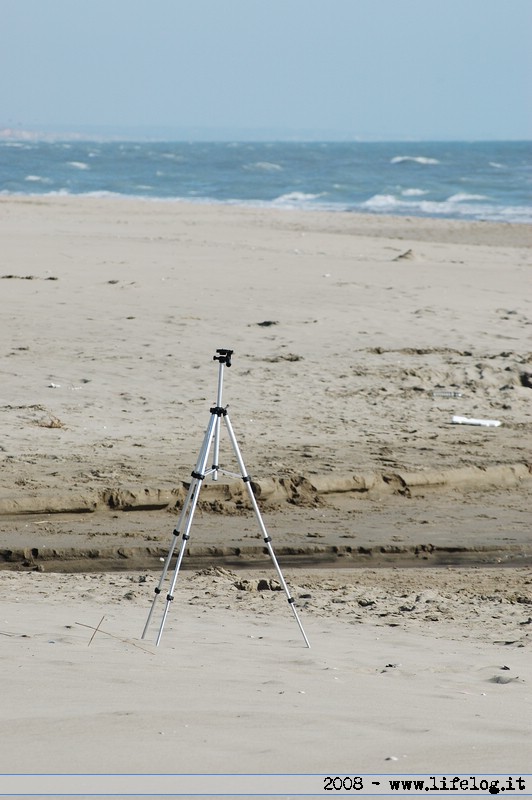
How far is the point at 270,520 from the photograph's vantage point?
24.8ft

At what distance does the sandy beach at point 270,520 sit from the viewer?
3.82 m

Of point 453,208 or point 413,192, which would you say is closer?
point 453,208

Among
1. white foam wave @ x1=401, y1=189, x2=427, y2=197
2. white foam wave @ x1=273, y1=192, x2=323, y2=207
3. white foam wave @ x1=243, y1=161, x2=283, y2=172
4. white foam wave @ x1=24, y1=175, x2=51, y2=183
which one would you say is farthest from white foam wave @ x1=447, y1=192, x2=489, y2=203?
white foam wave @ x1=24, y1=175, x2=51, y2=183

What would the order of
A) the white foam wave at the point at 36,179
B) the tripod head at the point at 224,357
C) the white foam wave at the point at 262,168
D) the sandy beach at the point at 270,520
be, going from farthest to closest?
the white foam wave at the point at 262,168 → the white foam wave at the point at 36,179 → the tripod head at the point at 224,357 → the sandy beach at the point at 270,520

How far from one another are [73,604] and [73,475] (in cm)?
223

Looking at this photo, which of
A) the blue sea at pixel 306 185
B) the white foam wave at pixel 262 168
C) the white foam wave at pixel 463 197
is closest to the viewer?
the blue sea at pixel 306 185

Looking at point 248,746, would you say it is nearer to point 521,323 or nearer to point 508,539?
point 508,539

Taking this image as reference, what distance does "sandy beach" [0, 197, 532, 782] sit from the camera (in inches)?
150

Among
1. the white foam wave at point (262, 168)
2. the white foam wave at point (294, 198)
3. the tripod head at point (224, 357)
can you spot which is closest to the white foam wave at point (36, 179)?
the white foam wave at point (294, 198)

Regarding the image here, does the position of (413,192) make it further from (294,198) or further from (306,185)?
(294,198)

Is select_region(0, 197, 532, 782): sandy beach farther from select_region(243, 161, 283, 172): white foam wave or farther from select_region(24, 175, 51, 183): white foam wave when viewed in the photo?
select_region(243, 161, 283, 172): white foam wave

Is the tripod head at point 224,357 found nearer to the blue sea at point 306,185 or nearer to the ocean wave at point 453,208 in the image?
the ocean wave at point 453,208

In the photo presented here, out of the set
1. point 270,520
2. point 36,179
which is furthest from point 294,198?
point 270,520

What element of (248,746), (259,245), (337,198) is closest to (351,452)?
(248,746)
